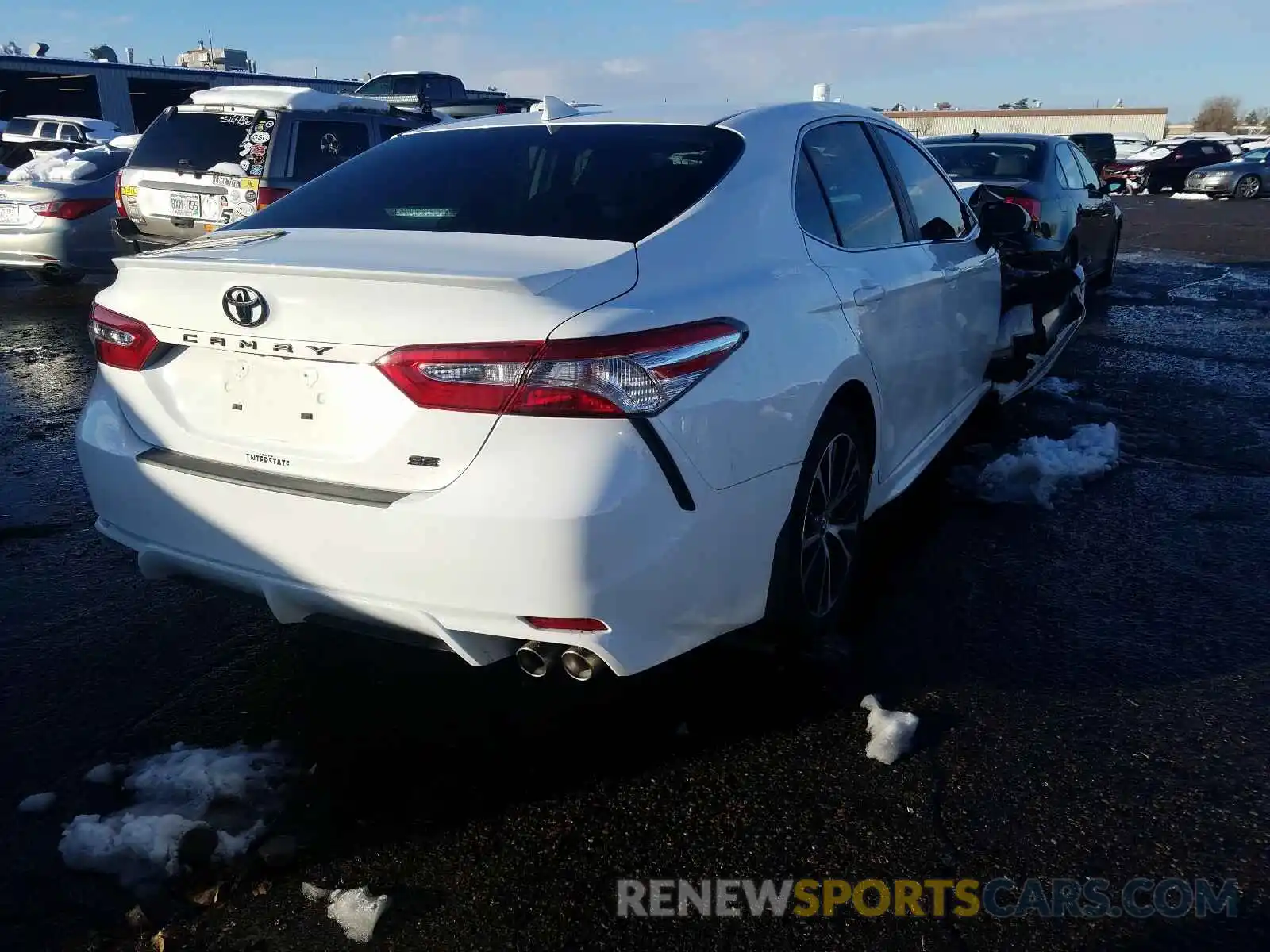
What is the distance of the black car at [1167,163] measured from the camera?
1148 inches

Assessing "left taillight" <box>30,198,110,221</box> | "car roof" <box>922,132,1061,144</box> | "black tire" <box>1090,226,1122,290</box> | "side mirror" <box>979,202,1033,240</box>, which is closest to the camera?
"side mirror" <box>979,202,1033,240</box>

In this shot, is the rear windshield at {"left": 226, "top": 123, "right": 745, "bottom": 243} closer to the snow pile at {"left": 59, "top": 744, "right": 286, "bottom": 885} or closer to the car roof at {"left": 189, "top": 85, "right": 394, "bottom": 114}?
the snow pile at {"left": 59, "top": 744, "right": 286, "bottom": 885}

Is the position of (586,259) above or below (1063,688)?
above

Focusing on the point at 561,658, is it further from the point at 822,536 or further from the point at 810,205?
the point at 810,205

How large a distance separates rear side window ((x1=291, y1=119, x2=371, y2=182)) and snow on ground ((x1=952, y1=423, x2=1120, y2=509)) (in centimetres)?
562

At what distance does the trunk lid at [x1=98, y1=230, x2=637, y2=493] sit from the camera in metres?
2.18

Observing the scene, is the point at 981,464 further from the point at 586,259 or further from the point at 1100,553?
the point at 586,259

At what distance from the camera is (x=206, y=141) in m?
8.16

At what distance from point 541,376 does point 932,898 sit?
4.60 ft

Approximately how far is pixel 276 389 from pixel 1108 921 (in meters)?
2.16

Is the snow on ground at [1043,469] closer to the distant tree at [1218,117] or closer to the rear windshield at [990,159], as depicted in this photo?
the rear windshield at [990,159]

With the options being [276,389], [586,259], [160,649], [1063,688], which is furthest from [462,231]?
[1063,688]

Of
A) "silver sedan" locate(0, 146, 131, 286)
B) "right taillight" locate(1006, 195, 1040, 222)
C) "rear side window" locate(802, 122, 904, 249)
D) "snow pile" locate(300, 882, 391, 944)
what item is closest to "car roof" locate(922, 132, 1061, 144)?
"right taillight" locate(1006, 195, 1040, 222)

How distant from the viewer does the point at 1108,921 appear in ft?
7.03
